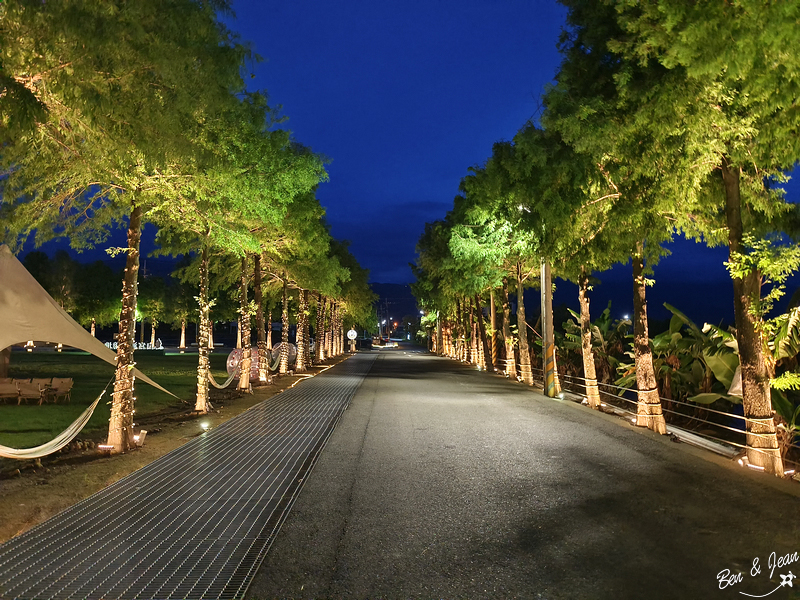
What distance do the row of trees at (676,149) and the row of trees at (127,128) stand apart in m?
5.86

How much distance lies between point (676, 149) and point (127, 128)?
7.85 meters

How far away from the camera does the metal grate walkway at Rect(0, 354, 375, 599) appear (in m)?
4.61

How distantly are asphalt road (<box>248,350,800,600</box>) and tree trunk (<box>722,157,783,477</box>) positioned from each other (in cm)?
58

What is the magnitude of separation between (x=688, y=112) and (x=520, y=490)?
19.6 ft

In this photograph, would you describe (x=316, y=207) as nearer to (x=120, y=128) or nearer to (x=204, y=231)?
(x=204, y=231)

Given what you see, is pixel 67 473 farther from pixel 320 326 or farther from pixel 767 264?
pixel 320 326

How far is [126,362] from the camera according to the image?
1081 centimetres

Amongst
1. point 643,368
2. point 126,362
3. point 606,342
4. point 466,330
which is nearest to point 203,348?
point 126,362

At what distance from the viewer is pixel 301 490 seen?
7453 millimetres

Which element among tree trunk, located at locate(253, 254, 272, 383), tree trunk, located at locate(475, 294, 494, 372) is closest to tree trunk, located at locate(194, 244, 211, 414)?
tree trunk, located at locate(253, 254, 272, 383)

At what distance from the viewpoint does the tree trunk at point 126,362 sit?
33.4 feet

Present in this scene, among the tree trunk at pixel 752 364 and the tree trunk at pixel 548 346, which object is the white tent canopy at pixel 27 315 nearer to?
the tree trunk at pixel 752 364

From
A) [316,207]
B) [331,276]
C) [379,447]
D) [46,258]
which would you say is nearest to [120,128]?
[379,447]

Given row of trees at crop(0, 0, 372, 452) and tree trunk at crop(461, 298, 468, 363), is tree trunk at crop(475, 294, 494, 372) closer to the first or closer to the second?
tree trunk at crop(461, 298, 468, 363)
